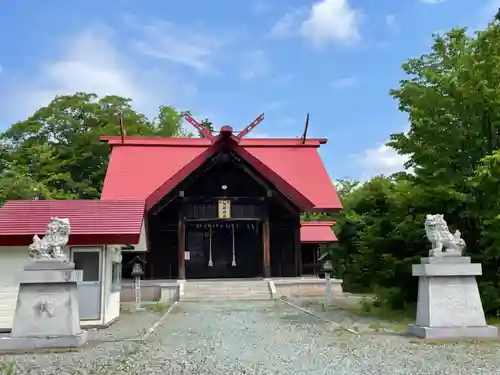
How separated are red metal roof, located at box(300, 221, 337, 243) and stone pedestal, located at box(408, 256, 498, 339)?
1582 cm

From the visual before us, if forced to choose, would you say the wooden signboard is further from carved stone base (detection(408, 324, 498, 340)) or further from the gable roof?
carved stone base (detection(408, 324, 498, 340))

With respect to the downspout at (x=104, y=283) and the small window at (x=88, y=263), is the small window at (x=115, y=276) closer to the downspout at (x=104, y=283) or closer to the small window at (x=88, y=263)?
the downspout at (x=104, y=283)

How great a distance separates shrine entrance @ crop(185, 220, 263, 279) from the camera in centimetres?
2092

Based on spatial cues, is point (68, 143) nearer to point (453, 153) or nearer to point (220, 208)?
point (220, 208)

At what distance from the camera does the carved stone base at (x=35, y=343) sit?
7582 millimetres

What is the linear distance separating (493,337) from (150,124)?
31325 mm

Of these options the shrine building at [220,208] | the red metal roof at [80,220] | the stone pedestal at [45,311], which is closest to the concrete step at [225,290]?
the shrine building at [220,208]

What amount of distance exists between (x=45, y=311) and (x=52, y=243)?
3.62 ft

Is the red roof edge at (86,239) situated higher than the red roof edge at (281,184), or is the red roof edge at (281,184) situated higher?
the red roof edge at (281,184)

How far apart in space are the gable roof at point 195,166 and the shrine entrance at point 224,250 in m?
2.62

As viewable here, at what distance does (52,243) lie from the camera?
8242 millimetres

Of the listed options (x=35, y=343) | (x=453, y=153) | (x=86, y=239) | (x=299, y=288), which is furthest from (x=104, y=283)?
(x=299, y=288)

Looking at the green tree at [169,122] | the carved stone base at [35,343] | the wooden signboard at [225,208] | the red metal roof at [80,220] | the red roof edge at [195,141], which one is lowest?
the carved stone base at [35,343]

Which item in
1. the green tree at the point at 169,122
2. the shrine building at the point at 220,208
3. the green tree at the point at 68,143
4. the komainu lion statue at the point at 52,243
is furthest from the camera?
the green tree at the point at 169,122
